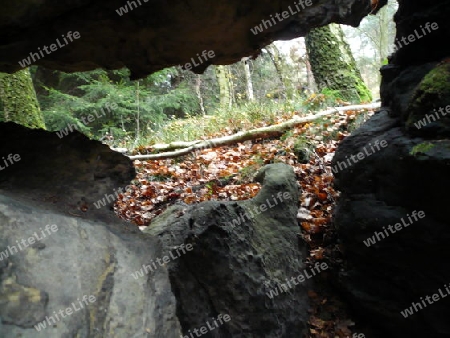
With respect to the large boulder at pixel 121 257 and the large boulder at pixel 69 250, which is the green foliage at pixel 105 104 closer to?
the large boulder at pixel 121 257

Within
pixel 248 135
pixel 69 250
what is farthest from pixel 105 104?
pixel 69 250

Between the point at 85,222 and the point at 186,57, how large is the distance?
Answer: 1985 mm

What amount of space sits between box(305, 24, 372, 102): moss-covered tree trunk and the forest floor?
193 centimetres

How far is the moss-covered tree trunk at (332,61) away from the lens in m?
9.14

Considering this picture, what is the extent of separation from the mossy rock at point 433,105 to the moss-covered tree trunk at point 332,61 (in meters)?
6.43

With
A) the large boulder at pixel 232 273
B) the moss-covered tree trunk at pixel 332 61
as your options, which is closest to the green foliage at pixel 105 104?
the moss-covered tree trunk at pixel 332 61

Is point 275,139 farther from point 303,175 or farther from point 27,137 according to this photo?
point 27,137

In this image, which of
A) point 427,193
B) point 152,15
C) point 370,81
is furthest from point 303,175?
point 370,81

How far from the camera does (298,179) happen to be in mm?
5680

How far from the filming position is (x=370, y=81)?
2708 cm

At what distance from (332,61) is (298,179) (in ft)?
17.0

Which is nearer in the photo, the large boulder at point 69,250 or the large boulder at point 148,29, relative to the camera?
the large boulder at point 69,250

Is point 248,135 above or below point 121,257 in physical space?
above

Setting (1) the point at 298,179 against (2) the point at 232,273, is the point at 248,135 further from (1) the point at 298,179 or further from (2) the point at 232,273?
(2) the point at 232,273
